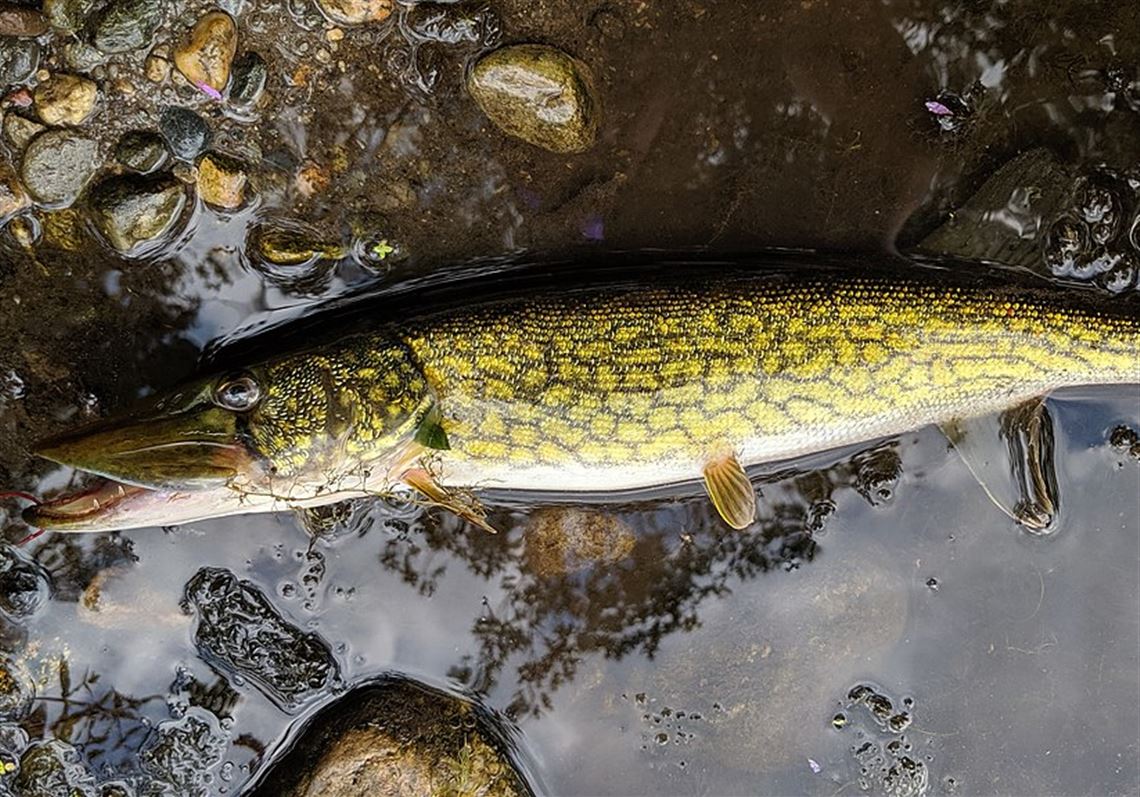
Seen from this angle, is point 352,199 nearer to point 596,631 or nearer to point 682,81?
point 682,81

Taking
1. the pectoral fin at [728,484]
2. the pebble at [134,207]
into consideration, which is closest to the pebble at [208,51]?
the pebble at [134,207]

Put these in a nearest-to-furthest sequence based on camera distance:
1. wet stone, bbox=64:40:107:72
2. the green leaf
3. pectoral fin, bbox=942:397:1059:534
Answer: the green leaf → wet stone, bbox=64:40:107:72 → pectoral fin, bbox=942:397:1059:534

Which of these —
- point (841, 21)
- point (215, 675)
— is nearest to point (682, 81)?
point (841, 21)

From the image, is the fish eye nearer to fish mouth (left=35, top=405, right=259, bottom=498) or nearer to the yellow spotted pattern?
fish mouth (left=35, top=405, right=259, bottom=498)

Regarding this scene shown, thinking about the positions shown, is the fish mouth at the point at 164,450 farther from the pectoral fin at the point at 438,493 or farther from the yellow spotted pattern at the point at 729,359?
the yellow spotted pattern at the point at 729,359

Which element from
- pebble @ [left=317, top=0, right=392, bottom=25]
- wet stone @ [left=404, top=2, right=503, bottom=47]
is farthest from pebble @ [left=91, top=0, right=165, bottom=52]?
wet stone @ [left=404, top=2, right=503, bottom=47]

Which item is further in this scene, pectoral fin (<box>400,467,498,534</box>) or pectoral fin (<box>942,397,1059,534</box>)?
pectoral fin (<box>942,397,1059,534</box>)

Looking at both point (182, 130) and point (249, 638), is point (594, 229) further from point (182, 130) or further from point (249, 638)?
point (249, 638)
